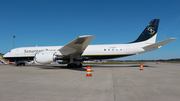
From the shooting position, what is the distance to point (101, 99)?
10.5 ft

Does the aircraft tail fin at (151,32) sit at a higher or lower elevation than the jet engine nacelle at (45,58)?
higher

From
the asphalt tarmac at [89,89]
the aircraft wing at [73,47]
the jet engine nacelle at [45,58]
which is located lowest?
the asphalt tarmac at [89,89]

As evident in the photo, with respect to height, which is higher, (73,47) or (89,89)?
(73,47)

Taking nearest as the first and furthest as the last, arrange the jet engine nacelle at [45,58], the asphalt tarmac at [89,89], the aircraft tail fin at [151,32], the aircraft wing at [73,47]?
the asphalt tarmac at [89,89], the aircraft wing at [73,47], the jet engine nacelle at [45,58], the aircraft tail fin at [151,32]

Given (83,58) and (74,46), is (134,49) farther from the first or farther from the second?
(74,46)

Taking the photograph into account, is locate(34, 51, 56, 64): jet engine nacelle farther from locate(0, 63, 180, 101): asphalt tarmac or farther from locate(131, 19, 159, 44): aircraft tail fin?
locate(131, 19, 159, 44): aircraft tail fin

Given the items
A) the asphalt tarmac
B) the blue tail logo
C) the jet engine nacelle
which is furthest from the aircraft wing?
the blue tail logo

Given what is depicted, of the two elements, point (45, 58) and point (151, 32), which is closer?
point (45, 58)

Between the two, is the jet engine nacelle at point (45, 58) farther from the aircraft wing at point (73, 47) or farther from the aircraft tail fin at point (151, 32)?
the aircraft tail fin at point (151, 32)

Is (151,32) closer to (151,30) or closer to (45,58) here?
(151,30)

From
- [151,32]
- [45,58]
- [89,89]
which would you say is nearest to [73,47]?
[45,58]

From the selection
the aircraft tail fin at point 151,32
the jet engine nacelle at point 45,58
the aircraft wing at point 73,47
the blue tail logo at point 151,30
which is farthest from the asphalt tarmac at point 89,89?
the blue tail logo at point 151,30

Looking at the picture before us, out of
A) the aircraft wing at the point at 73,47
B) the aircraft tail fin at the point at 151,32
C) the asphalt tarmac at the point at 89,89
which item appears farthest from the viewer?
the aircraft tail fin at the point at 151,32

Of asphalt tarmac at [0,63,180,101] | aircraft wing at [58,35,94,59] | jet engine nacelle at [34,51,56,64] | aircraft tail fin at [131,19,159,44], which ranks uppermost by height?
aircraft tail fin at [131,19,159,44]
